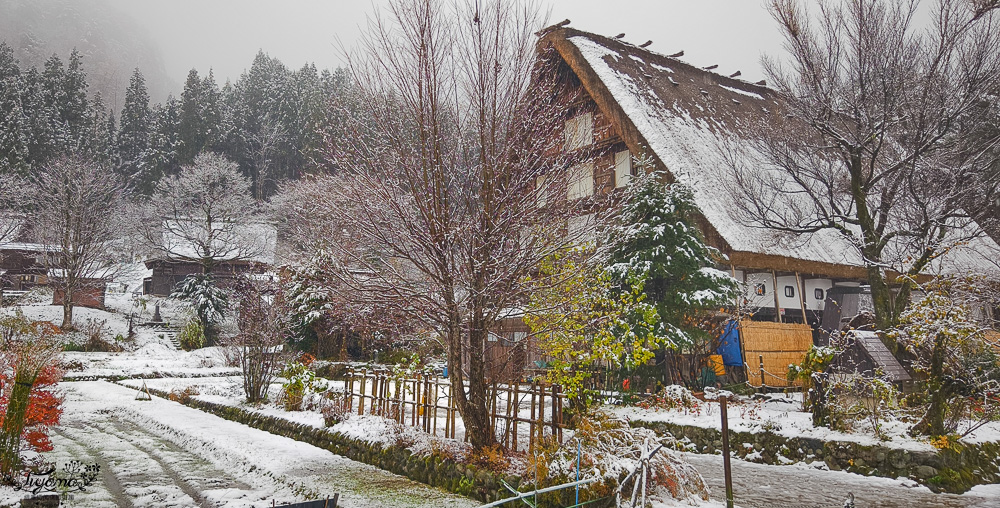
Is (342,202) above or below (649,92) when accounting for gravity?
below

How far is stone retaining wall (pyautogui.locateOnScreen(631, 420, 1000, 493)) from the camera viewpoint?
649 centimetres

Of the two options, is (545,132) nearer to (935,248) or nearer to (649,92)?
(935,248)

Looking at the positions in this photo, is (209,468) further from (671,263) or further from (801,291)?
(801,291)

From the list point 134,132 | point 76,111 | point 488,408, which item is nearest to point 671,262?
point 488,408

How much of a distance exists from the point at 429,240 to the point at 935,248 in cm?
822

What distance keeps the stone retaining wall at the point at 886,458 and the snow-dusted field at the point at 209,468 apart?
439cm

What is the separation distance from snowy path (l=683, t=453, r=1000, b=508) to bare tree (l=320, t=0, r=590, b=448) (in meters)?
2.96

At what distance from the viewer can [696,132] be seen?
17516 millimetres

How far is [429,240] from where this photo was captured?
6.46m

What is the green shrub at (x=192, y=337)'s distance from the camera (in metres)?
28.1

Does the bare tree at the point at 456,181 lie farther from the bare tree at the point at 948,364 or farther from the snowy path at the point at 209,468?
the bare tree at the point at 948,364

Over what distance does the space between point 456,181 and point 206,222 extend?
31628 mm

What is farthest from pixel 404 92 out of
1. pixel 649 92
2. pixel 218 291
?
pixel 218 291

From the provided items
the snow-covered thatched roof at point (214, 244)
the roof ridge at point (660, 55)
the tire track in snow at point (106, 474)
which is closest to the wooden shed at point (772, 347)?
the roof ridge at point (660, 55)
